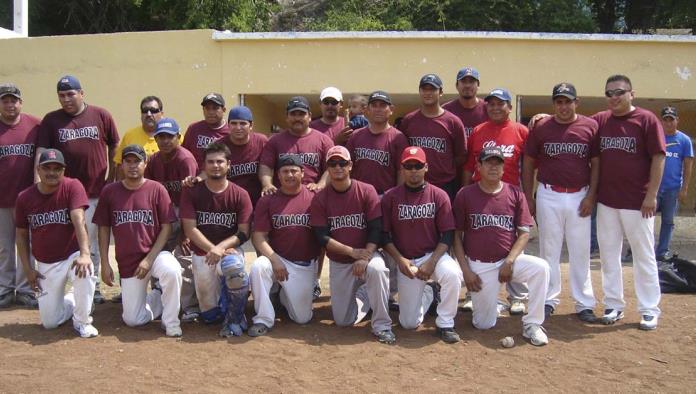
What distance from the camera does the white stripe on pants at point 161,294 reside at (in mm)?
5535

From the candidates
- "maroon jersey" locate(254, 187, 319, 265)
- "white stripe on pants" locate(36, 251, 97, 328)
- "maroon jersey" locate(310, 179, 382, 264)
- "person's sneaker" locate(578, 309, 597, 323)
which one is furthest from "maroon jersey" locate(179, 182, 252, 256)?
"person's sneaker" locate(578, 309, 597, 323)

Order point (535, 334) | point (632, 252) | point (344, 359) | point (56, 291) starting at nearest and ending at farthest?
point (344, 359) → point (535, 334) → point (56, 291) → point (632, 252)

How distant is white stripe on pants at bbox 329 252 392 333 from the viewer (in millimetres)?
5484

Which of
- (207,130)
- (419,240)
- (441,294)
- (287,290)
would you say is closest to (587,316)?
(441,294)

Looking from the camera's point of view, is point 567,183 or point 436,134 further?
point 436,134

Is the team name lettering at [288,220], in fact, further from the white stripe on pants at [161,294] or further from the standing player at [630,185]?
the standing player at [630,185]

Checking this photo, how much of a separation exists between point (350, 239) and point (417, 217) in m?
0.59

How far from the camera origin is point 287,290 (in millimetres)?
5770

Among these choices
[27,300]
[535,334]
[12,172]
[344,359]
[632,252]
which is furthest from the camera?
[27,300]

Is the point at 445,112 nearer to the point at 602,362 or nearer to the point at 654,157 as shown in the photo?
the point at 654,157

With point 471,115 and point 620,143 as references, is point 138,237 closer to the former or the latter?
point 471,115

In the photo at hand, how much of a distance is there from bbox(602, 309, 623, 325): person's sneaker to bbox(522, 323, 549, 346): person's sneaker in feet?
2.31

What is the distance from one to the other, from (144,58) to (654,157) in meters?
7.78

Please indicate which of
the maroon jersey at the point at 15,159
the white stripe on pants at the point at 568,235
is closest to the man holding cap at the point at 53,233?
the maroon jersey at the point at 15,159
